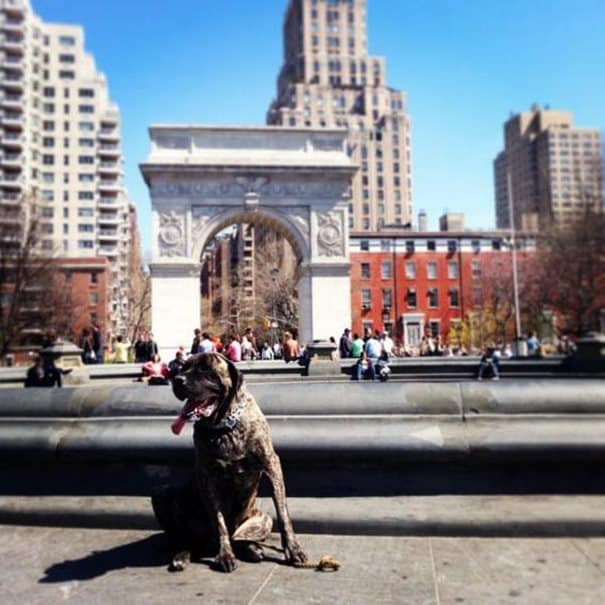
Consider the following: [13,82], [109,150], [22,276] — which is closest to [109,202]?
[109,150]

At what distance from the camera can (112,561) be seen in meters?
3.56

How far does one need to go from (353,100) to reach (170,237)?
87695mm

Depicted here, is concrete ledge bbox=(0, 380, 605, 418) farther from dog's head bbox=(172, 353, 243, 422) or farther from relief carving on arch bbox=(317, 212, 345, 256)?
relief carving on arch bbox=(317, 212, 345, 256)

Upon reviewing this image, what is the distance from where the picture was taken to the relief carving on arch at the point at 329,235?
32906mm

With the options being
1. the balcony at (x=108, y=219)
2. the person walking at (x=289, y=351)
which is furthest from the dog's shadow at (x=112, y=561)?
the balcony at (x=108, y=219)

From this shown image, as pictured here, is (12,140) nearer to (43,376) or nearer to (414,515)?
(43,376)

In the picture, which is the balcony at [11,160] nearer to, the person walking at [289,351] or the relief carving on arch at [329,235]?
the relief carving on arch at [329,235]

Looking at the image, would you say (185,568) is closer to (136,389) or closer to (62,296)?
(136,389)

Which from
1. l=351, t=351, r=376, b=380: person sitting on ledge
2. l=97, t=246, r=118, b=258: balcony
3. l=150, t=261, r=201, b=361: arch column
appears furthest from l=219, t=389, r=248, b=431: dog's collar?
l=97, t=246, r=118, b=258: balcony

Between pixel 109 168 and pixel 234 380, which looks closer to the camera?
pixel 234 380

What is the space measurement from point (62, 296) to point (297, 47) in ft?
280

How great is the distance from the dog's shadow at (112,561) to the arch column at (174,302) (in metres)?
27.8

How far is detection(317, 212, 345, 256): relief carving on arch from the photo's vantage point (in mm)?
32906

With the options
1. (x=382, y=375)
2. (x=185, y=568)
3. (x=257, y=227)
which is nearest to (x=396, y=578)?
(x=185, y=568)
